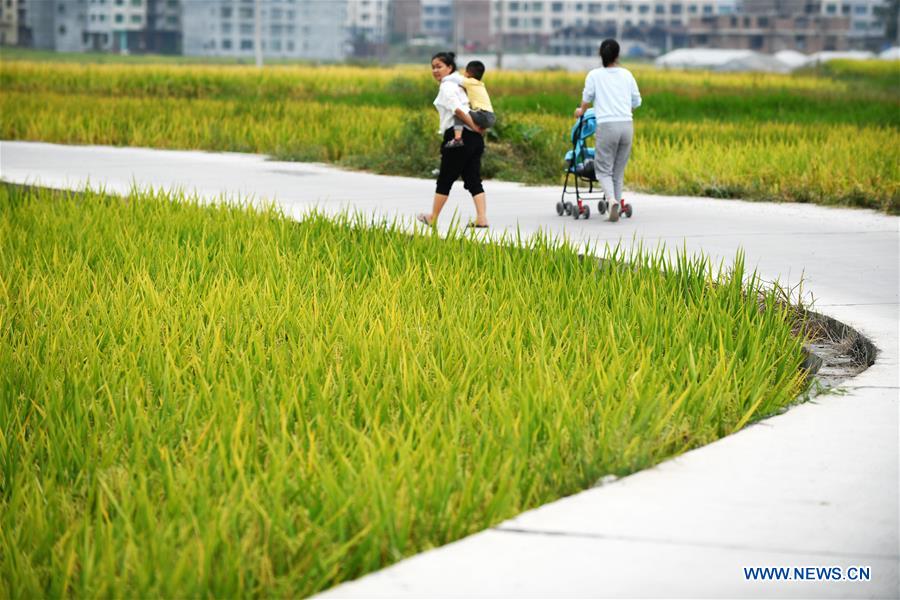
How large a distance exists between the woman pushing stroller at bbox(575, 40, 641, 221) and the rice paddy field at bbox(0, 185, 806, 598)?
3.34 metres

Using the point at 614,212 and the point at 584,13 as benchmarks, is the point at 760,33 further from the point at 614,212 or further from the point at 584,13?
the point at 614,212

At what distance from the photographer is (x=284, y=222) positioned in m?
9.85

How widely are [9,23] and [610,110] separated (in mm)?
145474

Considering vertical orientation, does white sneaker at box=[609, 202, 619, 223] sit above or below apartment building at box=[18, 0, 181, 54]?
below

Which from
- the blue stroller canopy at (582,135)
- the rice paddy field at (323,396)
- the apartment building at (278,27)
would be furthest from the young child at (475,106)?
the apartment building at (278,27)

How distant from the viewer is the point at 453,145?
11.2 metres

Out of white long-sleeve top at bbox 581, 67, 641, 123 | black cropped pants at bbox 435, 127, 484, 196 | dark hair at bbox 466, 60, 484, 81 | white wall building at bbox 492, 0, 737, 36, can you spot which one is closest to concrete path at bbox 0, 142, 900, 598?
black cropped pants at bbox 435, 127, 484, 196

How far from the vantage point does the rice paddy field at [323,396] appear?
364 cm

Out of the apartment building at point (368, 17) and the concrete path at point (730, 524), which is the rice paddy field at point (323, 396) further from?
the apartment building at point (368, 17)

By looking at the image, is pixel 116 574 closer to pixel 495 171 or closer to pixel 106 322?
pixel 106 322

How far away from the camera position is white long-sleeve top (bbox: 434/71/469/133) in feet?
36.0

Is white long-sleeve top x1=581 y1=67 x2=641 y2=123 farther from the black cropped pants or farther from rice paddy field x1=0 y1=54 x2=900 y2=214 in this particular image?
rice paddy field x1=0 y1=54 x2=900 y2=214

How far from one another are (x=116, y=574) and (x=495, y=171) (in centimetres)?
1293

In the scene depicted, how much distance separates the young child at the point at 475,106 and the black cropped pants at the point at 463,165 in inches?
3.1
